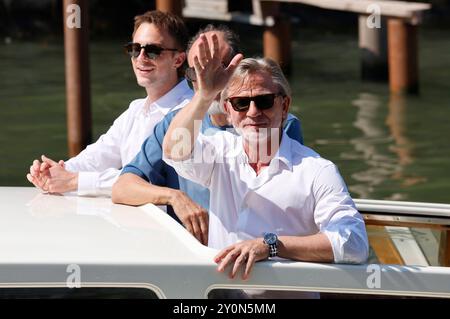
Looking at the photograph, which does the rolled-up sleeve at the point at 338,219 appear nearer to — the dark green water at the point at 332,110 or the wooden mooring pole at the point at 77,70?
the wooden mooring pole at the point at 77,70

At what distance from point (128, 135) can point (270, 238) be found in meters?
1.65

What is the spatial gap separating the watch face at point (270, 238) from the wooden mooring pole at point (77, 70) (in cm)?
576

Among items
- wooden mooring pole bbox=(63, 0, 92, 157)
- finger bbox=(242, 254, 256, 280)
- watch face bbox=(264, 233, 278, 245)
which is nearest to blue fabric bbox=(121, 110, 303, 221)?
A: watch face bbox=(264, 233, 278, 245)

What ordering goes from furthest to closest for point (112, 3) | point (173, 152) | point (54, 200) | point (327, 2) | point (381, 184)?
point (112, 3) → point (327, 2) → point (381, 184) → point (54, 200) → point (173, 152)

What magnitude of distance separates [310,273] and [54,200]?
1.01m

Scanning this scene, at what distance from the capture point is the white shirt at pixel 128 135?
16.3ft

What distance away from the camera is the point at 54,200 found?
405 centimetres

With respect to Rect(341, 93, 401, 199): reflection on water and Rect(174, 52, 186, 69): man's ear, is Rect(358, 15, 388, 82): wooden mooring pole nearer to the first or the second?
Rect(341, 93, 401, 199): reflection on water

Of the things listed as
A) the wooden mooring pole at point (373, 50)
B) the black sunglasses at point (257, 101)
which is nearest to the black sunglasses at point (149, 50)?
the black sunglasses at point (257, 101)

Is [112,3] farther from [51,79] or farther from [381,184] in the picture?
[381,184]

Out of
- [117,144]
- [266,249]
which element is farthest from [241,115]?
[117,144]

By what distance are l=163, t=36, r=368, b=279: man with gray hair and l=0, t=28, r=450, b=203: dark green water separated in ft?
19.4

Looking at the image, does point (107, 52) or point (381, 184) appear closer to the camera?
point (381, 184)
